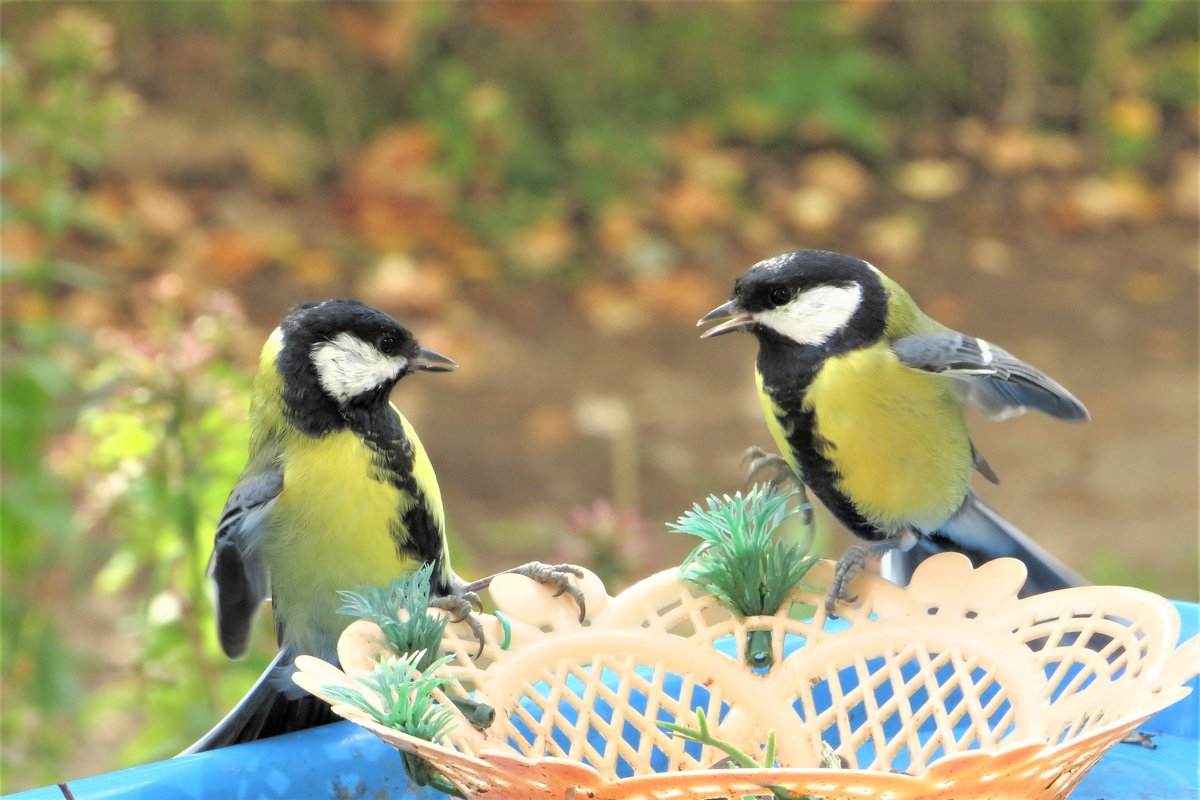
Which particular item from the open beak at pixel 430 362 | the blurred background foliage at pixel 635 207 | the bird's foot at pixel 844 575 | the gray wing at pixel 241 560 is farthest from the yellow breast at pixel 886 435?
the blurred background foliage at pixel 635 207

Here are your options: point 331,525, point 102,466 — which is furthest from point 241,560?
point 102,466

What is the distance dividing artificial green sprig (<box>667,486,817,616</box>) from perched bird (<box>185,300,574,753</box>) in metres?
0.27

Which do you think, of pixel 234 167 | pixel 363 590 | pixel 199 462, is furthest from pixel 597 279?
pixel 363 590

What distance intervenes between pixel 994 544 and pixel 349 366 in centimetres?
79

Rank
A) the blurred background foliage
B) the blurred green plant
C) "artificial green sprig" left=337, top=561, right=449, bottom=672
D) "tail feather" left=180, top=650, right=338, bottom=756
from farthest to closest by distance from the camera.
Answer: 1. the blurred background foliage
2. the blurred green plant
3. "tail feather" left=180, top=650, right=338, bottom=756
4. "artificial green sprig" left=337, top=561, right=449, bottom=672

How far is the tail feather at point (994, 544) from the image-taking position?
5.90ft

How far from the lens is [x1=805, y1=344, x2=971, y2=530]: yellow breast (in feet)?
5.58

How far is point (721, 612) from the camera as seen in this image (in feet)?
5.21

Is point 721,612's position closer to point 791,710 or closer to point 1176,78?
point 791,710

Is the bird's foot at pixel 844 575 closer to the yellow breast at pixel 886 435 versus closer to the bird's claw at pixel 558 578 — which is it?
the yellow breast at pixel 886 435

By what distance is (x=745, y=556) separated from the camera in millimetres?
1511

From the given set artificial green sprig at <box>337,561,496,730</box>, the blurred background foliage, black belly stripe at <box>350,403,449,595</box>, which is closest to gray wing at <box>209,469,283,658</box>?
black belly stripe at <box>350,403,449,595</box>

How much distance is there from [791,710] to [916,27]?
13.4 feet

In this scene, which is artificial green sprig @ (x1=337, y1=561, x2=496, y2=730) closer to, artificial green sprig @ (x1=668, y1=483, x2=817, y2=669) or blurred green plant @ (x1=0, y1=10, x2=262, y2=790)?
artificial green sprig @ (x1=668, y1=483, x2=817, y2=669)
